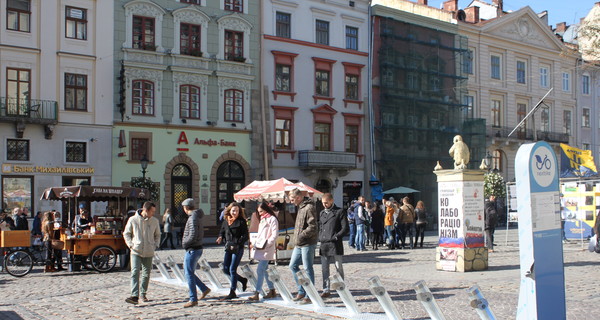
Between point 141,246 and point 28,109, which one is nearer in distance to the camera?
point 141,246

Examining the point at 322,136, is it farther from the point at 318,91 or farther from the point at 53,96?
the point at 53,96

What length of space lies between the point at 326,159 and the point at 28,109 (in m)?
15.7

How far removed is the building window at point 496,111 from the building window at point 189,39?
2400 centimetres

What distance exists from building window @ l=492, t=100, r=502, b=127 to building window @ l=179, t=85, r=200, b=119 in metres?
23.9

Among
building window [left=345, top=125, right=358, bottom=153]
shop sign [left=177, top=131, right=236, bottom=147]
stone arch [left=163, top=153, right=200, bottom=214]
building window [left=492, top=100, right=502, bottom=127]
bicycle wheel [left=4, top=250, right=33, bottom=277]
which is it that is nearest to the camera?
bicycle wheel [left=4, top=250, right=33, bottom=277]

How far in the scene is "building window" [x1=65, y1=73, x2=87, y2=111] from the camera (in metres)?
31.0

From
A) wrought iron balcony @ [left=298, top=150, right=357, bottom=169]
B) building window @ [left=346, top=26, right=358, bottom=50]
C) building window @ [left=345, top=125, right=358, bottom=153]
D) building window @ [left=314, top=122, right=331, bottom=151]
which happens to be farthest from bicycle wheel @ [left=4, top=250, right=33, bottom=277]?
building window @ [left=346, top=26, right=358, bottom=50]

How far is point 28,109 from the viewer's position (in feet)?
96.9

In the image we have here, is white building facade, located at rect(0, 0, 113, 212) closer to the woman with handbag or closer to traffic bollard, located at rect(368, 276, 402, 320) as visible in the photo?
the woman with handbag

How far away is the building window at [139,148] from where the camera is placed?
1282 inches

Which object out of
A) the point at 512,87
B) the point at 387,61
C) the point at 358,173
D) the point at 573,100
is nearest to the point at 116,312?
the point at 358,173

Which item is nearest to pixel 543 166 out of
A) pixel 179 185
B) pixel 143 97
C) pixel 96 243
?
pixel 96 243

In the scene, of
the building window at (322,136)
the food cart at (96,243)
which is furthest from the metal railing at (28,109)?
the building window at (322,136)

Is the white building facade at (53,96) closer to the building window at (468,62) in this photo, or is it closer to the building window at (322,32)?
the building window at (322,32)
